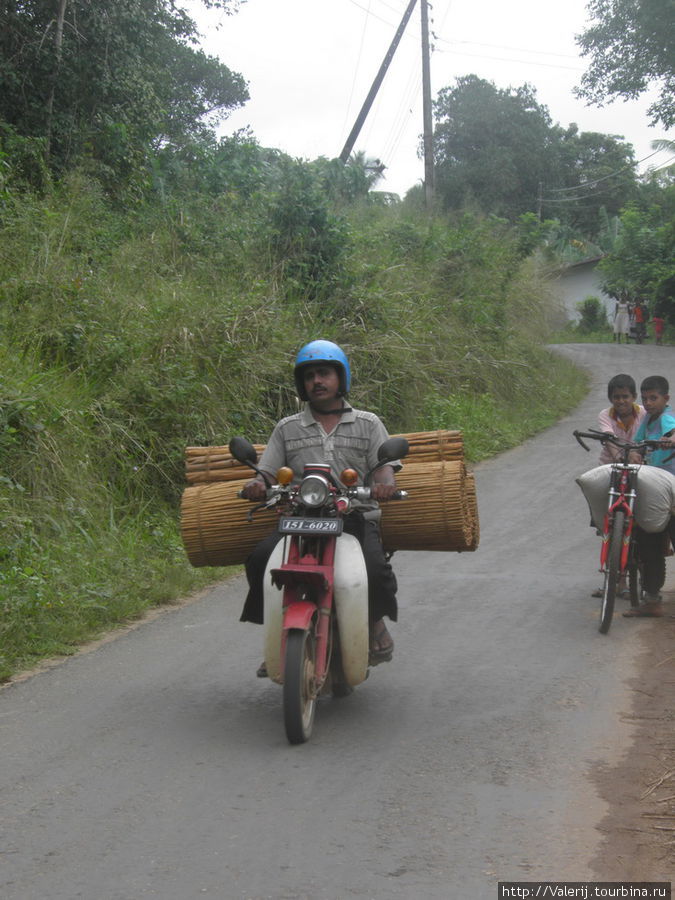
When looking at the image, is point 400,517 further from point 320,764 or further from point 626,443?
point 626,443

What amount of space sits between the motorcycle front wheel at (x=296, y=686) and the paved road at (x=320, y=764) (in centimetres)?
11

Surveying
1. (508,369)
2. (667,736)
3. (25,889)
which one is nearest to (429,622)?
(667,736)

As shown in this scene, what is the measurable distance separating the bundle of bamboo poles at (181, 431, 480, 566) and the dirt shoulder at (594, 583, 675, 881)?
1.28 meters

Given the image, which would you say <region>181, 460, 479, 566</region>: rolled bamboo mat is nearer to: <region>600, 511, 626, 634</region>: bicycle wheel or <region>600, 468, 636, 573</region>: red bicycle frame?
<region>600, 511, 626, 634</region>: bicycle wheel

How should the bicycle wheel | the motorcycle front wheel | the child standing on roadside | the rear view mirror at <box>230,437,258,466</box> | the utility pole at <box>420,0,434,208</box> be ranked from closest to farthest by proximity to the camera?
the motorcycle front wheel → the rear view mirror at <box>230,437,258,466</box> → the bicycle wheel → the utility pole at <box>420,0,434,208</box> → the child standing on roadside

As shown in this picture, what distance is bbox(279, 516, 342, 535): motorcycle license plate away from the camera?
4.99 metres

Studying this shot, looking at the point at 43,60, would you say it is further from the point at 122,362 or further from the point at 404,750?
the point at 404,750

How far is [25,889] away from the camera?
3518 mm

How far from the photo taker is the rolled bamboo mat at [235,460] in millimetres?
6109

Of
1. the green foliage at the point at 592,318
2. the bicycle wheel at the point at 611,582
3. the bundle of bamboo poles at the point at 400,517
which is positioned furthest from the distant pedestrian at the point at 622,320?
the bundle of bamboo poles at the point at 400,517

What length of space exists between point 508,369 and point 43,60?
1071cm

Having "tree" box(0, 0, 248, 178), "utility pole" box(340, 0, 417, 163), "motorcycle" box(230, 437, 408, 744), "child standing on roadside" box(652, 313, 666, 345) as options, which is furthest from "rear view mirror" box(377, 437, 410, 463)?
"child standing on roadside" box(652, 313, 666, 345)

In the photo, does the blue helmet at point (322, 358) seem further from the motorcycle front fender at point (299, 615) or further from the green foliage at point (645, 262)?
the green foliage at point (645, 262)

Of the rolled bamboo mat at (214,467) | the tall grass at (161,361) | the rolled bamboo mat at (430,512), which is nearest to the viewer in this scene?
the rolled bamboo mat at (430,512)
